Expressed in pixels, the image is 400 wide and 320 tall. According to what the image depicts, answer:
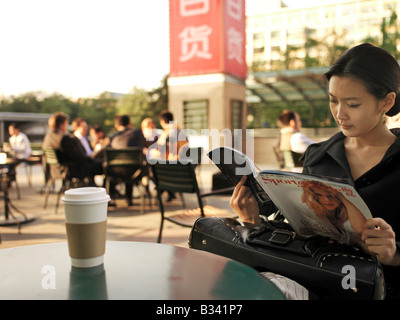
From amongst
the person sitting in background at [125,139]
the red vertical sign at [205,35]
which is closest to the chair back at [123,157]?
the person sitting in background at [125,139]

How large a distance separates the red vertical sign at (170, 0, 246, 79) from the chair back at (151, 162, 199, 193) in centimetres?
701

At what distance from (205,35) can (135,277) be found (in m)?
9.43

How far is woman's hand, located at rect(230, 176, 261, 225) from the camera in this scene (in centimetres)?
142

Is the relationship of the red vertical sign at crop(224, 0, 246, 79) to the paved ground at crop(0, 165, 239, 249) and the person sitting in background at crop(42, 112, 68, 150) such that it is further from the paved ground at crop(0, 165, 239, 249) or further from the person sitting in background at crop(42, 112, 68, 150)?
the person sitting in background at crop(42, 112, 68, 150)

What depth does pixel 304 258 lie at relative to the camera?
43.9 inches

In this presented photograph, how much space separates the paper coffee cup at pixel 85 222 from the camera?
3.01 feet

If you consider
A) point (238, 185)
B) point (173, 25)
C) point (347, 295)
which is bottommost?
point (347, 295)

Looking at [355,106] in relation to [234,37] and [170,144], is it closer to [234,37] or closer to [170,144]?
[170,144]

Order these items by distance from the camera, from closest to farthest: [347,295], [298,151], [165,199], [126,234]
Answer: [347,295] < [126,234] < [298,151] < [165,199]

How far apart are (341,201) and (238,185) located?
18.4 inches

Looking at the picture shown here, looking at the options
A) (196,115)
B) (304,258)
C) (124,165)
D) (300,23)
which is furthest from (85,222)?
(300,23)
